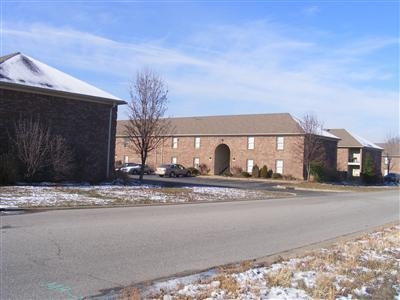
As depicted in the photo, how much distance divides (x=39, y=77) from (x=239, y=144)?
3191 cm

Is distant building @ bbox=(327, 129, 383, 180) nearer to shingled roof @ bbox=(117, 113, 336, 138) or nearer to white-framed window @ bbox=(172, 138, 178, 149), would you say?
shingled roof @ bbox=(117, 113, 336, 138)

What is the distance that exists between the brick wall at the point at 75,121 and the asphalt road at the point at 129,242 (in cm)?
1114

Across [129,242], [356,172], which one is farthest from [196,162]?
[129,242]

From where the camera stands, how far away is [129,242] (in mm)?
10102

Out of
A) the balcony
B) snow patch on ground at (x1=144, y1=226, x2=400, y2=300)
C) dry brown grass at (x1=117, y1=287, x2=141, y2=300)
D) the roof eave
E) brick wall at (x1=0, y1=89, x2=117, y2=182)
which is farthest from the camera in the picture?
the balcony

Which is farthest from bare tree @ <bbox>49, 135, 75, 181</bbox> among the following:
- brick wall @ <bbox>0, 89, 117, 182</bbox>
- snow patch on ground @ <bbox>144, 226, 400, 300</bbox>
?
snow patch on ground @ <bbox>144, 226, 400, 300</bbox>

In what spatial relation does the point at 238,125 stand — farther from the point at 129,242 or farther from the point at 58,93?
the point at 129,242

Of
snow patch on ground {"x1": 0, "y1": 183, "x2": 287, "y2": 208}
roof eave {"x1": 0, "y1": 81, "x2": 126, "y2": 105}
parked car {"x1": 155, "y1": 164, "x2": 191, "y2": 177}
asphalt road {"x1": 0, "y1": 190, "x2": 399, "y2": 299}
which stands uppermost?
roof eave {"x1": 0, "y1": 81, "x2": 126, "y2": 105}

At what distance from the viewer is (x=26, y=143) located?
79.8 feet

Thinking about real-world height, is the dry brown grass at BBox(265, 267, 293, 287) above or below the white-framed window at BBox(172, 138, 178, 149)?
below

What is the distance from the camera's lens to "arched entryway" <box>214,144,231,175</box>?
58.1 m

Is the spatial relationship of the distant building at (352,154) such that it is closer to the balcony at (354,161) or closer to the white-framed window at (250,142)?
the balcony at (354,161)

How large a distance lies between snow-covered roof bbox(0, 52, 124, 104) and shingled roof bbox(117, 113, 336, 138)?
20.6m

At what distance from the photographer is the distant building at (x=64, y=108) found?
2467 centimetres
